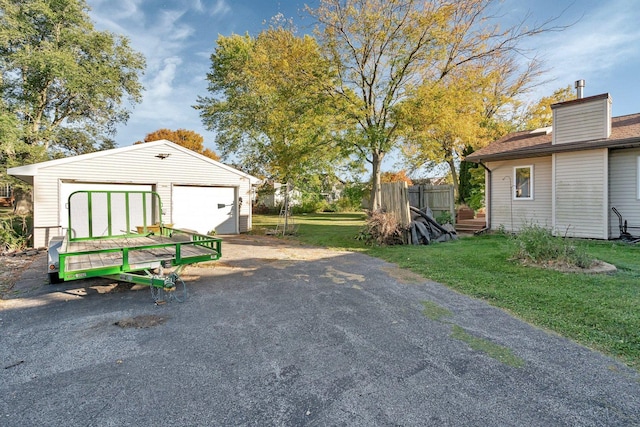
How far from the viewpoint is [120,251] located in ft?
15.7

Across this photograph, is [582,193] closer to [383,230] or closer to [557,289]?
[383,230]

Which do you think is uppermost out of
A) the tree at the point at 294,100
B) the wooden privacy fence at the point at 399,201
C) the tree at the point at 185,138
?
the tree at the point at 185,138

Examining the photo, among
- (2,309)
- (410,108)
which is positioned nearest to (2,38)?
(2,309)

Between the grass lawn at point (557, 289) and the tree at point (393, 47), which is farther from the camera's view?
the tree at point (393, 47)

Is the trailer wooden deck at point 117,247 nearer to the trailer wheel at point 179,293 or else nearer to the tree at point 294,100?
the trailer wheel at point 179,293

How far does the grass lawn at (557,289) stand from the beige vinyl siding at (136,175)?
7.42 m

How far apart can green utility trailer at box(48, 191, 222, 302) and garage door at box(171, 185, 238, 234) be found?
3344 mm

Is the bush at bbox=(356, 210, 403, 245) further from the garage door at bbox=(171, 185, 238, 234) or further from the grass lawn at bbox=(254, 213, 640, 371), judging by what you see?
the garage door at bbox=(171, 185, 238, 234)

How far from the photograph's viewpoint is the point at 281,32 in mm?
12195

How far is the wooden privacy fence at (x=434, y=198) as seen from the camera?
11.4m

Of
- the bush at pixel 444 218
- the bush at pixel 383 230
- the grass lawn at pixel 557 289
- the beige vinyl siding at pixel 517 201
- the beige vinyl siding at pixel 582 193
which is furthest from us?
the bush at pixel 444 218

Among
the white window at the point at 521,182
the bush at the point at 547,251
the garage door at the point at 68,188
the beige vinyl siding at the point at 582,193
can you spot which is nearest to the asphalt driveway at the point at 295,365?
the bush at the point at 547,251

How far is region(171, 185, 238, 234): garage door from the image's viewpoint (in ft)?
38.0

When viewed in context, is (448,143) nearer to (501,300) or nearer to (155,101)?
(501,300)
